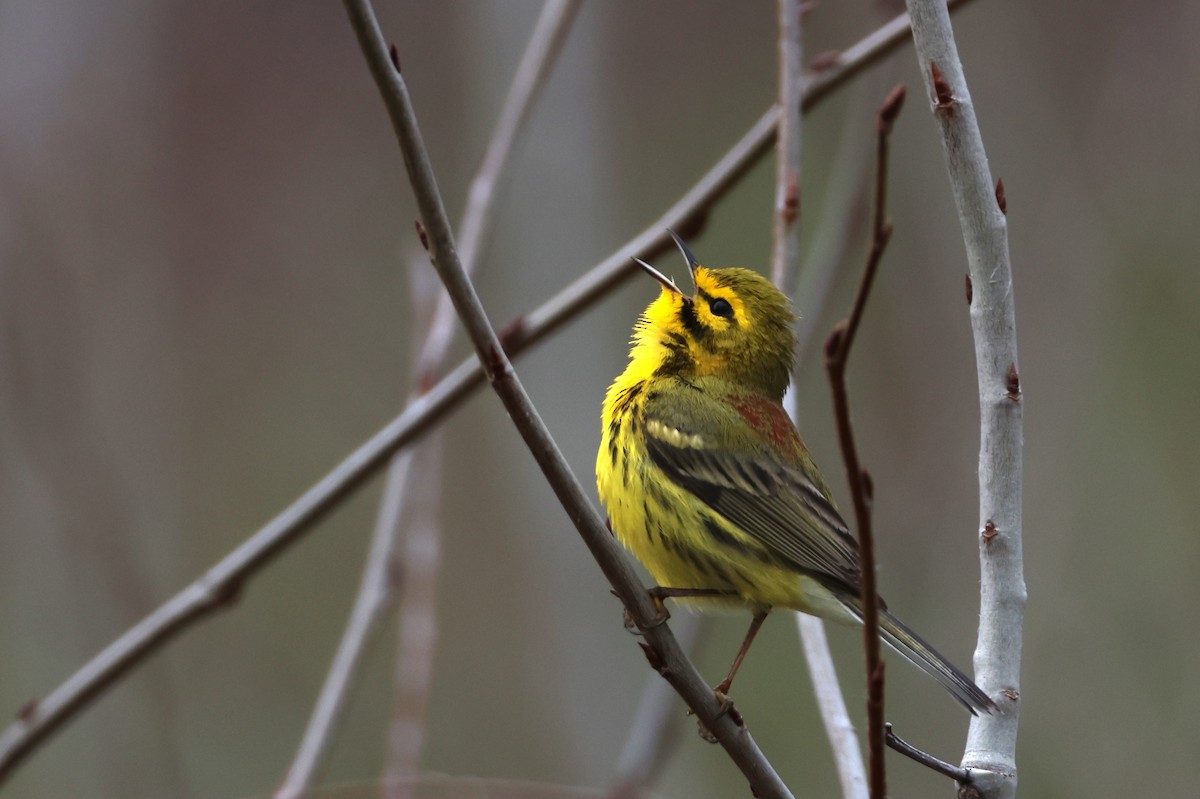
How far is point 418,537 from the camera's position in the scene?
3.75 metres

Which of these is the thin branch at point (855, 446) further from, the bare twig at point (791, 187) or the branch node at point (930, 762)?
the bare twig at point (791, 187)

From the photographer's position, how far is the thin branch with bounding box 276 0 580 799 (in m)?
3.07

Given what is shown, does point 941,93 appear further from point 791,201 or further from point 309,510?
point 309,510

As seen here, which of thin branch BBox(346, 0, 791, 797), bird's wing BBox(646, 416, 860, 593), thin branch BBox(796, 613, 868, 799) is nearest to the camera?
thin branch BBox(346, 0, 791, 797)

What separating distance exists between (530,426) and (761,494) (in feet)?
5.25

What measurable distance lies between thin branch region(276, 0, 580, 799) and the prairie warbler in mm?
559

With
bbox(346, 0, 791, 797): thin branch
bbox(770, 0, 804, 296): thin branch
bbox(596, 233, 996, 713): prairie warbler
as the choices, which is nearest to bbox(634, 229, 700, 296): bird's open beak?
bbox(596, 233, 996, 713): prairie warbler

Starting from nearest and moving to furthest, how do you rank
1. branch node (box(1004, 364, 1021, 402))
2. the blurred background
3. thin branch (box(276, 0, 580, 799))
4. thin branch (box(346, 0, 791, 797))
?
thin branch (box(346, 0, 791, 797)) → branch node (box(1004, 364, 1021, 402)) → thin branch (box(276, 0, 580, 799)) → the blurred background

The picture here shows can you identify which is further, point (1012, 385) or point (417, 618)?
point (417, 618)

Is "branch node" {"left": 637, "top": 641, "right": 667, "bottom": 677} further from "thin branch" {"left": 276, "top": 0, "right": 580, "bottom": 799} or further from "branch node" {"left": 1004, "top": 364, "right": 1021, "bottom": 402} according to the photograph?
"thin branch" {"left": 276, "top": 0, "right": 580, "bottom": 799}

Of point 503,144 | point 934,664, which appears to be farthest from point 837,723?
point 503,144

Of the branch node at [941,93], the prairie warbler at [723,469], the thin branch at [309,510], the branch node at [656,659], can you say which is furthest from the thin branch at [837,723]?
the branch node at [941,93]

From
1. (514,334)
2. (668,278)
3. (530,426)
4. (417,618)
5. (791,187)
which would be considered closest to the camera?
(530,426)

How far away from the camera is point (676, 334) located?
156 inches
